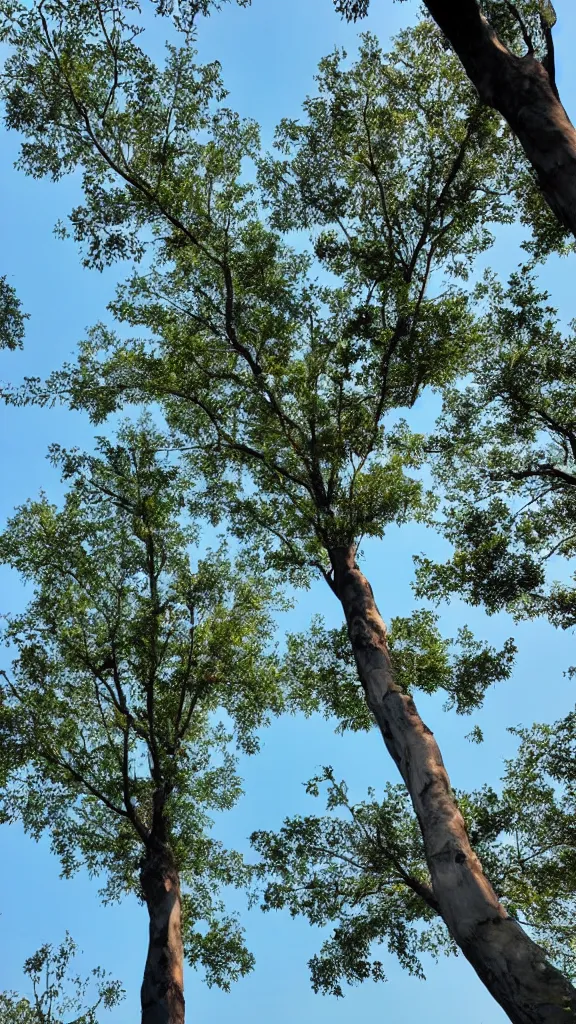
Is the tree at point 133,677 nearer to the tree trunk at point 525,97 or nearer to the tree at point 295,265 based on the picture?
the tree at point 295,265

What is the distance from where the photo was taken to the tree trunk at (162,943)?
34.9 ft

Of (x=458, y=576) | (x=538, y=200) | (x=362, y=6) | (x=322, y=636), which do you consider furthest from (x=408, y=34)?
(x=322, y=636)

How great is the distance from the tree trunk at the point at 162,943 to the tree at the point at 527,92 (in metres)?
11.4

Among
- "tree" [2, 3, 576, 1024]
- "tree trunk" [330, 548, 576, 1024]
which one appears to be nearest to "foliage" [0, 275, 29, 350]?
"tree" [2, 3, 576, 1024]

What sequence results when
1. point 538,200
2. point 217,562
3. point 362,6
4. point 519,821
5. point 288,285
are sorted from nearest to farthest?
point 362,6, point 519,821, point 538,200, point 288,285, point 217,562

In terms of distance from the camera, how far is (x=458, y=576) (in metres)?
12.2

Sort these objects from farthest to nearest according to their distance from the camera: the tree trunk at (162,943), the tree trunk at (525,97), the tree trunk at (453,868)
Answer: the tree trunk at (162,943)
the tree trunk at (525,97)
the tree trunk at (453,868)

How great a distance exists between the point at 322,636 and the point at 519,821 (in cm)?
442

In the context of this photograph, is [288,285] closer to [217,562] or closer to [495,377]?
[495,377]

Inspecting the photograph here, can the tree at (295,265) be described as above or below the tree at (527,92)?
above

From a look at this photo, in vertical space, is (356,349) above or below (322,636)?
above

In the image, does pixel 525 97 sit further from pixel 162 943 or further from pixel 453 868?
pixel 162 943

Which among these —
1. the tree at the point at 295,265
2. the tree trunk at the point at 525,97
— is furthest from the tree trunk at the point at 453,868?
the tree trunk at the point at 525,97

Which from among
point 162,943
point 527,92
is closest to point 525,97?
point 527,92
